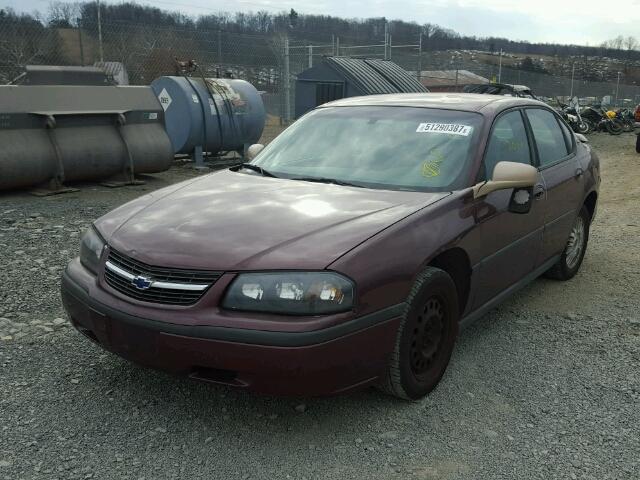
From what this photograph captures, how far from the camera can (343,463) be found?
8.95 ft

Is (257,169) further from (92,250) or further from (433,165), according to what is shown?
(92,250)

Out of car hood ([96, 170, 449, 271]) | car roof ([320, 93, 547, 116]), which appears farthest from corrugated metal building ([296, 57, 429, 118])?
car hood ([96, 170, 449, 271])

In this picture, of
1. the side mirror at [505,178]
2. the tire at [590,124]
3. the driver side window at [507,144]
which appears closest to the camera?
the side mirror at [505,178]

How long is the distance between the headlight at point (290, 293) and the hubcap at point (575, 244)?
3359 millimetres

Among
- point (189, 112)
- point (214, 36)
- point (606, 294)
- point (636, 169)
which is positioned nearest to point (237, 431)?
point (606, 294)

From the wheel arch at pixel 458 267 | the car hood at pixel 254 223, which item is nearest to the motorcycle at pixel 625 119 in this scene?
the wheel arch at pixel 458 267

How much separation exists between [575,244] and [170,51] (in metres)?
12.9

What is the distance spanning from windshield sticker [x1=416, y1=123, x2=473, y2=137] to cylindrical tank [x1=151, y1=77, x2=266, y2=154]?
25.9 ft

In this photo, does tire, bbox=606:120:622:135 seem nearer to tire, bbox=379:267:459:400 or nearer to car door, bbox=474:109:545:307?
car door, bbox=474:109:545:307

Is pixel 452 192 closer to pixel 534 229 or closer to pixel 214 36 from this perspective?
pixel 534 229

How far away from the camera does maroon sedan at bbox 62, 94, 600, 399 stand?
263cm

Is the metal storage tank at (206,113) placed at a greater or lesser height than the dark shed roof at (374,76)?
lesser

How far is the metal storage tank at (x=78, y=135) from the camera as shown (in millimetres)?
7984

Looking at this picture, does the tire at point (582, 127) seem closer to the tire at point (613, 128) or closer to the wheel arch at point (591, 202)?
the tire at point (613, 128)
